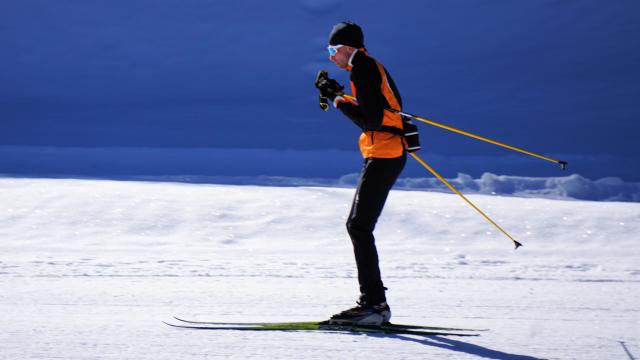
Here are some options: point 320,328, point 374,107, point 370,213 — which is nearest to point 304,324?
point 320,328

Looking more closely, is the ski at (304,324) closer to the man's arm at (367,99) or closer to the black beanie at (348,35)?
the man's arm at (367,99)

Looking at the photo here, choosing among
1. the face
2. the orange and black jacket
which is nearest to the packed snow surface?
the orange and black jacket

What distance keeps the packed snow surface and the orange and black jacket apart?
3.51 feet

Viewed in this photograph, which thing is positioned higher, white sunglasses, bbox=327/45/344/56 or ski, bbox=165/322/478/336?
white sunglasses, bbox=327/45/344/56

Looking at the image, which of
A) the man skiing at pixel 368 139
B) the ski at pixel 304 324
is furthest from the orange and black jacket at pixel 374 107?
the ski at pixel 304 324

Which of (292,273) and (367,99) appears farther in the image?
(292,273)

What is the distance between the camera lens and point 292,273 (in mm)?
5320

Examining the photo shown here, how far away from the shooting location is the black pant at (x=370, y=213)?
370 cm

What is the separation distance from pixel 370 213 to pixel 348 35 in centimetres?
102

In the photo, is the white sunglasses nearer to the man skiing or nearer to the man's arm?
the man skiing

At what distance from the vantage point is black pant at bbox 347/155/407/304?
3701 millimetres

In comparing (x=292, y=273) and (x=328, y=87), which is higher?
(x=328, y=87)

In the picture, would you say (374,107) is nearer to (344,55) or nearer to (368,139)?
(368,139)

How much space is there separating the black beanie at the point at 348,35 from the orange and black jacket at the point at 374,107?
57 millimetres
